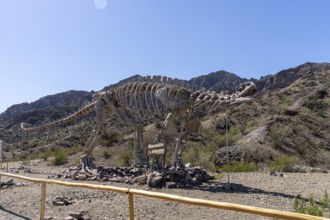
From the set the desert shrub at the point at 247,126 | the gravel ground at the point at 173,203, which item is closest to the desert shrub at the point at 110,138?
the desert shrub at the point at 247,126

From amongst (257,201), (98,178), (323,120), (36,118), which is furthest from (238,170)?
(36,118)

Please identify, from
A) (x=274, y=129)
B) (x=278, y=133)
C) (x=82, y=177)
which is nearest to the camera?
(x=82, y=177)

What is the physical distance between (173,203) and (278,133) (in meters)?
17.1

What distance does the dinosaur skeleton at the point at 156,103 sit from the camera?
10898 mm

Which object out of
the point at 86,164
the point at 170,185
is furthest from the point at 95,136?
the point at 170,185

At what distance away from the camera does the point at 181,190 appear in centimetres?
997

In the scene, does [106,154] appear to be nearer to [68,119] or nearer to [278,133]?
[68,119]

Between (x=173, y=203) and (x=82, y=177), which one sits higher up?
(x=82, y=177)

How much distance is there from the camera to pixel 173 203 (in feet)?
27.6

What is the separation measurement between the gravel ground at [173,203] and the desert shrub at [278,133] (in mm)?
10959

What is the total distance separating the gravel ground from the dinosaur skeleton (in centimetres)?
235

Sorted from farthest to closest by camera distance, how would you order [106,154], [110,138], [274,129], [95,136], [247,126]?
[247,126], [110,138], [106,154], [274,129], [95,136]

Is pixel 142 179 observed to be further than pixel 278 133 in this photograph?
No

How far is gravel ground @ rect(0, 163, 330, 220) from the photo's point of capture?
294 inches
